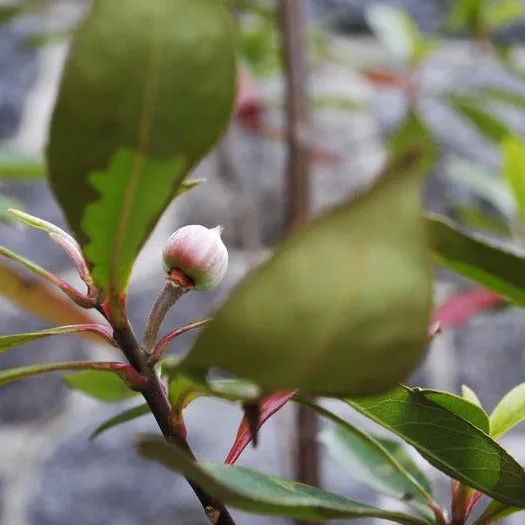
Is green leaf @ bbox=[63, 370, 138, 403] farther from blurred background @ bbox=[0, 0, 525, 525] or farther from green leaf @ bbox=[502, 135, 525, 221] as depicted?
blurred background @ bbox=[0, 0, 525, 525]

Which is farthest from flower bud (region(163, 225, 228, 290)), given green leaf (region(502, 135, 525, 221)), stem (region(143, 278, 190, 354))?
green leaf (region(502, 135, 525, 221))

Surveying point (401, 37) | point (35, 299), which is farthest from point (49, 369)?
point (401, 37)

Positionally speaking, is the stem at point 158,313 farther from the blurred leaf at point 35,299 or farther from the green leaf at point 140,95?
the blurred leaf at point 35,299

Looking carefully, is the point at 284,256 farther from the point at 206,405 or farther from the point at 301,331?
the point at 206,405

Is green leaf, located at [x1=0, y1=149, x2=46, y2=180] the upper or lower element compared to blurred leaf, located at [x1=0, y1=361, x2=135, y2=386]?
lower

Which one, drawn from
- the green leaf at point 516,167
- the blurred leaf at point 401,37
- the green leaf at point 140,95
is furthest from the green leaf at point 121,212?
the blurred leaf at point 401,37

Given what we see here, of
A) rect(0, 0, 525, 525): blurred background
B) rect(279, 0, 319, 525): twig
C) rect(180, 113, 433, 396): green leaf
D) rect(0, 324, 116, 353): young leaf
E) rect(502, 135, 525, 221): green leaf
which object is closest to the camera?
rect(180, 113, 433, 396): green leaf

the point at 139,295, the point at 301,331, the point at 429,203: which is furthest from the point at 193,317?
the point at 301,331
